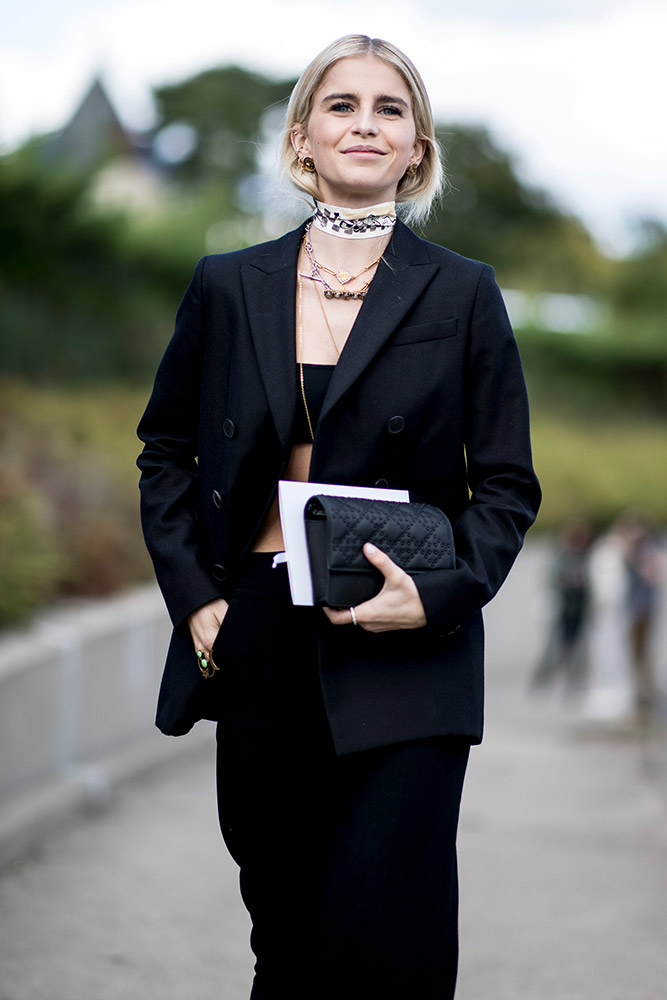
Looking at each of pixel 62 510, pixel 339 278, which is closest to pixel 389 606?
pixel 339 278

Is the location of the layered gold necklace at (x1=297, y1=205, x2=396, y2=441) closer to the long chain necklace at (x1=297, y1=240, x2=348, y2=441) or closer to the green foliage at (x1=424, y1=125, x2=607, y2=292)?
the long chain necklace at (x1=297, y1=240, x2=348, y2=441)

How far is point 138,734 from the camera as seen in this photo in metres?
8.03

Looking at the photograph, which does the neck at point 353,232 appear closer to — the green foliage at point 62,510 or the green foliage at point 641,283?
the green foliage at point 62,510

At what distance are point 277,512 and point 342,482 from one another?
175 mm

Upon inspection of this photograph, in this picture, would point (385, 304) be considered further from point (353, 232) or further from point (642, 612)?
point (642, 612)

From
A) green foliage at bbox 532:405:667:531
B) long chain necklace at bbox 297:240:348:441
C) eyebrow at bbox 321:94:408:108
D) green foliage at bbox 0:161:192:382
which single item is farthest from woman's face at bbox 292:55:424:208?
green foliage at bbox 532:405:667:531

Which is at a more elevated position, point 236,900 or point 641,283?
point 641,283

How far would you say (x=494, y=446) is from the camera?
265cm

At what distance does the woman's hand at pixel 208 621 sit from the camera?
2.65m

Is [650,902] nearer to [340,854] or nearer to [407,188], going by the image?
[340,854]

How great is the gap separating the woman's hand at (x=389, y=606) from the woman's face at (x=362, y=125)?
2.60 ft

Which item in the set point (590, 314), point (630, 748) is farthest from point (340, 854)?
point (590, 314)

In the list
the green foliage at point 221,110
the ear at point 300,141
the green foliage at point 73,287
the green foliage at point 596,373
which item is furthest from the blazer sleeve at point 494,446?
the green foliage at point 221,110

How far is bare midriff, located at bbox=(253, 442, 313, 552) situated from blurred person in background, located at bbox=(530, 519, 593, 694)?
575 inches
